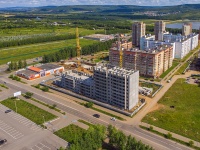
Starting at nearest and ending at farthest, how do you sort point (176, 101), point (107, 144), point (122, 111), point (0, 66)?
point (107, 144) < point (122, 111) < point (176, 101) < point (0, 66)

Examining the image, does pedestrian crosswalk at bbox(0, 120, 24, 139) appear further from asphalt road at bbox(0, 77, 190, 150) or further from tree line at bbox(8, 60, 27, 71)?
tree line at bbox(8, 60, 27, 71)

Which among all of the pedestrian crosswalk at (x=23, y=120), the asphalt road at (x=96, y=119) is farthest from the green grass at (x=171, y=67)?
the pedestrian crosswalk at (x=23, y=120)

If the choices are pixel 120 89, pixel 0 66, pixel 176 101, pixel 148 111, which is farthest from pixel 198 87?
pixel 0 66

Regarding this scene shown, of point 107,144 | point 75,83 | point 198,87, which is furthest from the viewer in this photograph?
point 198,87

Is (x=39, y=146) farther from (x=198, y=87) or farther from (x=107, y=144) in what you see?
(x=198, y=87)

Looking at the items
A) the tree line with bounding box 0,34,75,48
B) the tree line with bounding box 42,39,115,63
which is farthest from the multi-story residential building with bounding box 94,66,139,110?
the tree line with bounding box 0,34,75,48

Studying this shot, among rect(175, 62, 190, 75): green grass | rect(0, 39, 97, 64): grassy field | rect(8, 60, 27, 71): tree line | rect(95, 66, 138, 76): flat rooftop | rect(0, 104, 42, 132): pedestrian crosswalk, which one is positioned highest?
rect(95, 66, 138, 76): flat rooftop

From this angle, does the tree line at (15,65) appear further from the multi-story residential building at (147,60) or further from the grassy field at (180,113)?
the grassy field at (180,113)
